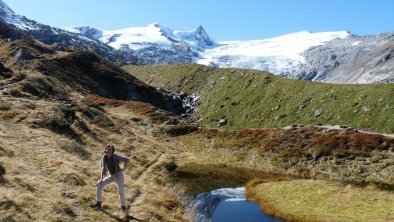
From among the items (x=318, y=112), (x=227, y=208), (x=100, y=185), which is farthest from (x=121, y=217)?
(x=318, y=112)

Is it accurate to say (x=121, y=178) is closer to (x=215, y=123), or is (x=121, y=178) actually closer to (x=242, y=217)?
(x=242, y=217)

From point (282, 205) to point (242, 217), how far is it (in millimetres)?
3659

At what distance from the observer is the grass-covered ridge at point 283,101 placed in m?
73.8

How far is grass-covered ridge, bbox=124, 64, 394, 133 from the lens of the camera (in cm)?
7375

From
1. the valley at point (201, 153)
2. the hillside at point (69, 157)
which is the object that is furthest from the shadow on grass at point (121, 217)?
the valley at point (201, 153)

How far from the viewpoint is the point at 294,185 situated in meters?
35.5

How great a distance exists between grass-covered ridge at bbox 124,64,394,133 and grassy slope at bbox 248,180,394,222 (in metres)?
37.6

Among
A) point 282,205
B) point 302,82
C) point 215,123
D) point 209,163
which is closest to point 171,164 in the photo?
point 209,163

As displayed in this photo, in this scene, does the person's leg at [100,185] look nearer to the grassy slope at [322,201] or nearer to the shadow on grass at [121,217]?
the shadow on grass at [121,217]

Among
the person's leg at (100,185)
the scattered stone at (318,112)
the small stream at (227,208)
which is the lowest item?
the small stream at (227,208)

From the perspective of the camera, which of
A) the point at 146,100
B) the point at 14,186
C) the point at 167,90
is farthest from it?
the point at 167,90

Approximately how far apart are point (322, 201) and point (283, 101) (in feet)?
201

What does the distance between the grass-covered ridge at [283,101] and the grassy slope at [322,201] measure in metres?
37.6

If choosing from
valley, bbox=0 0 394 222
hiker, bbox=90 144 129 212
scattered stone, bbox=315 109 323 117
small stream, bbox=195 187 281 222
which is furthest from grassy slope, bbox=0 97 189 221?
scattered stone, bbox=315 109 323 117
